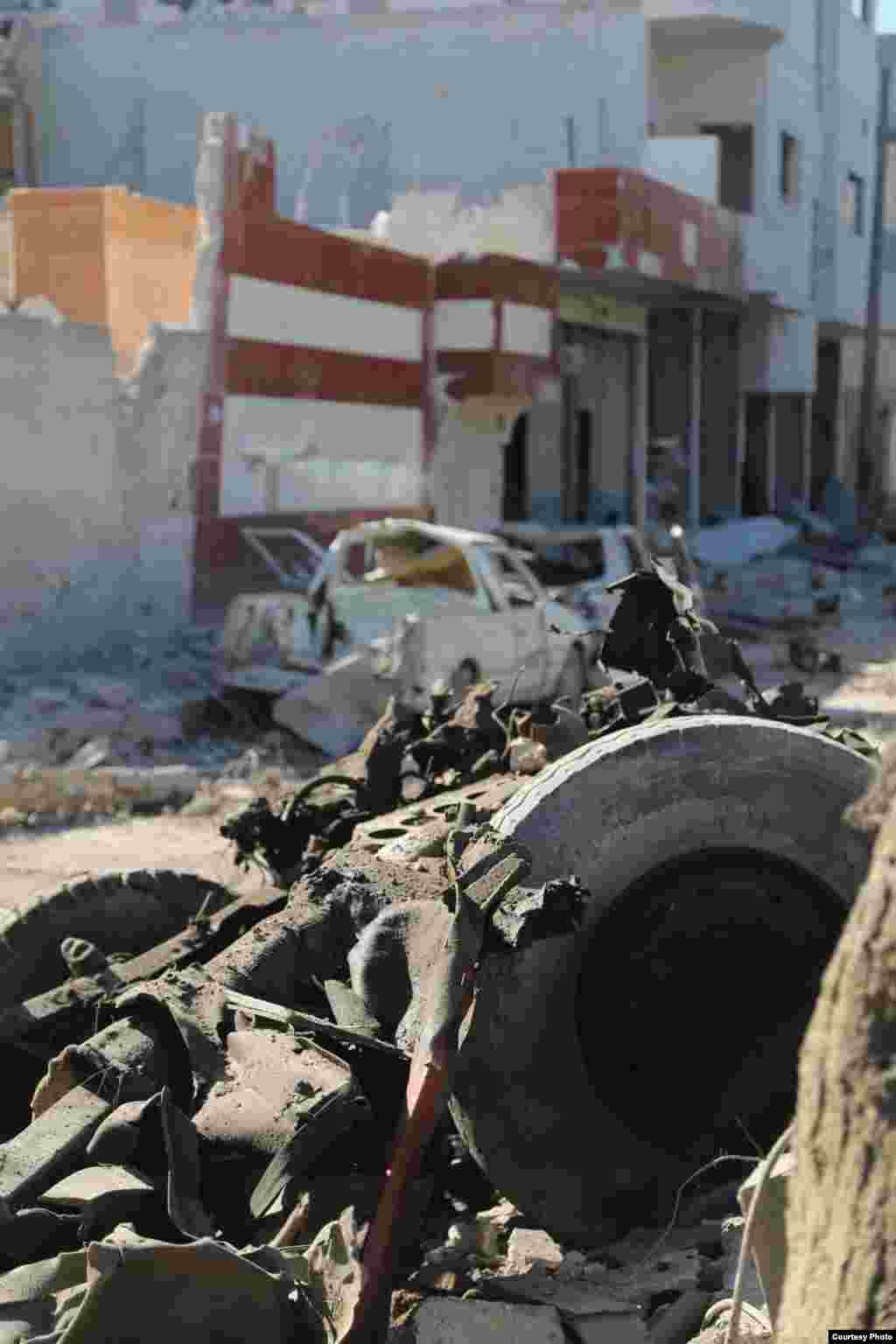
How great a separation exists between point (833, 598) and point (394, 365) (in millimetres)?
7199

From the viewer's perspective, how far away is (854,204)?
1421 inches

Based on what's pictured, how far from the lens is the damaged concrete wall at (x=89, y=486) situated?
13.4 m

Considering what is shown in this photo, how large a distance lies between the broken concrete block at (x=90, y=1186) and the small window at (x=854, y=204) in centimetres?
3450

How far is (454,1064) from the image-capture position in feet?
9.75

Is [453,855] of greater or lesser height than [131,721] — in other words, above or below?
above

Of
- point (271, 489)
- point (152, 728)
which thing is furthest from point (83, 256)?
point (152, 728)

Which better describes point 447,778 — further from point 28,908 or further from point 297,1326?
point 297,1326

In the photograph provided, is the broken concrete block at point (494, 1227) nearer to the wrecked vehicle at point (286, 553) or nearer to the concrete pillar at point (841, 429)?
the wrecked vehicle at point (286, 553)

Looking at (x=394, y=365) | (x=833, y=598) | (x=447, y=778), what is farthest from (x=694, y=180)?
(x=447, y=778)

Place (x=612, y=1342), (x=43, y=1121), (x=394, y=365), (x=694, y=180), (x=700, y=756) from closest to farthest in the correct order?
(x=612, y=1342), (x=43, y=1121), (x=700, y=756), (x=394, y=365), (x=694, y=180)

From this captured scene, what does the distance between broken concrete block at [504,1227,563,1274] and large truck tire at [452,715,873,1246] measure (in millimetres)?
47

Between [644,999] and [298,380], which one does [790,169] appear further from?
[644,999]

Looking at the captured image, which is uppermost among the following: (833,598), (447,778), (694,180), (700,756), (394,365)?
(694,180)

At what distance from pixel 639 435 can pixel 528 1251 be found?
2479 centimetres
